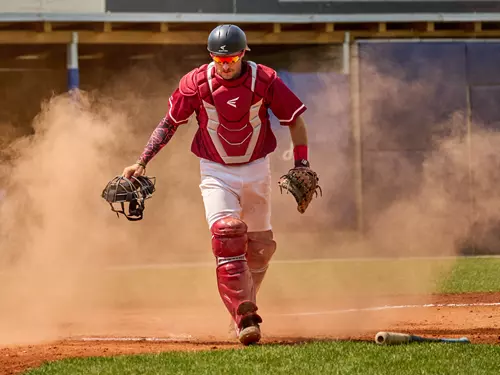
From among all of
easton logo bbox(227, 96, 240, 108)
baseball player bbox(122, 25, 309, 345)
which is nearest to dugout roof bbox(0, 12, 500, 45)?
baseball player bbox(122, 25, 309, 345)

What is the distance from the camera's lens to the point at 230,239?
764 centimetres

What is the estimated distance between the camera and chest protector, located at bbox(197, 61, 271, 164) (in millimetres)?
7895

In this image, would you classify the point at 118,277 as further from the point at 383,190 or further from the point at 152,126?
the point at 383,190

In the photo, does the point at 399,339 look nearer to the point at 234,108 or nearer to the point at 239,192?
the point at 239,192

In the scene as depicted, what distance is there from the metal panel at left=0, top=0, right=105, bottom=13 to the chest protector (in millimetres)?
10774

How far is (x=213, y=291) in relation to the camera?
12828mm

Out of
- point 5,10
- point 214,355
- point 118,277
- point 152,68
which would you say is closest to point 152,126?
point 152,68

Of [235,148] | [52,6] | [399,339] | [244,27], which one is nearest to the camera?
[399,339]

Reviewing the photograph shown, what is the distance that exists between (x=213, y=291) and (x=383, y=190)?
6.97 metres

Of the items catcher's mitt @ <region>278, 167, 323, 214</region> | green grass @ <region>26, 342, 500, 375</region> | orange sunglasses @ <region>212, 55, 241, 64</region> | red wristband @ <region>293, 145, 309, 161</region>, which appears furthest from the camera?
red wristband @ <region>293, 145, 309, 161</region>

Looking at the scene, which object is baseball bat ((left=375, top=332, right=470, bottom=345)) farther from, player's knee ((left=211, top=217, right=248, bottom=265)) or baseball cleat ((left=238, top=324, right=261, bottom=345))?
player's knee ((left=211, top=217, right=248, bottom=265))

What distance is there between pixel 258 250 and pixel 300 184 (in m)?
0.71

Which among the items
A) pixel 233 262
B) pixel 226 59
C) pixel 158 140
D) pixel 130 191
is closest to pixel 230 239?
pixel 233 262

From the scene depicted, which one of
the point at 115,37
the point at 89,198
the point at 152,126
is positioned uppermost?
the point at 115,37
